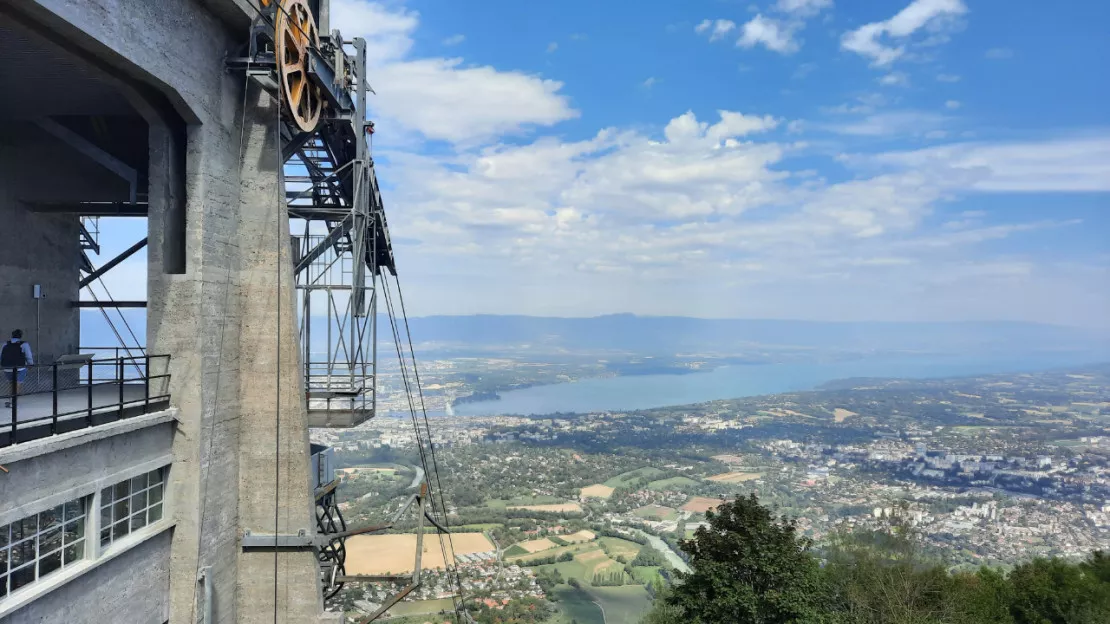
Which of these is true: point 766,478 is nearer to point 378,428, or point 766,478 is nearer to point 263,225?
point 378,428

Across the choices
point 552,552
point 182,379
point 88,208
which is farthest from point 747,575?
point 552,552

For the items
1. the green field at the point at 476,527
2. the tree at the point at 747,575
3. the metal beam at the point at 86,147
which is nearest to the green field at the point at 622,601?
the green field at the point at 476,527

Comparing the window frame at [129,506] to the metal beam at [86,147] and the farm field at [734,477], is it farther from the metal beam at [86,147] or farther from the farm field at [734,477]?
the farm field at [734,477]

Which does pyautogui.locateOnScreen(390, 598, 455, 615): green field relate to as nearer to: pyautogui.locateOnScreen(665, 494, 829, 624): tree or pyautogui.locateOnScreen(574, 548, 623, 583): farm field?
pyautogui.locateOnScreen(574, 548, 623, 583): farm field

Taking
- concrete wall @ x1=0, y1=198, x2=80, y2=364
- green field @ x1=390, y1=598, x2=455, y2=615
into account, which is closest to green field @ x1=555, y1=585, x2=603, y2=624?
green field @ x1=390, y1=598, x2=455, y2=615

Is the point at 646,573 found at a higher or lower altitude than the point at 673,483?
higher

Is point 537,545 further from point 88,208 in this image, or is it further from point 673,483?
point 88,208

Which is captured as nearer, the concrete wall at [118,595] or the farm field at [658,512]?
the concrete wall at [118,595]
